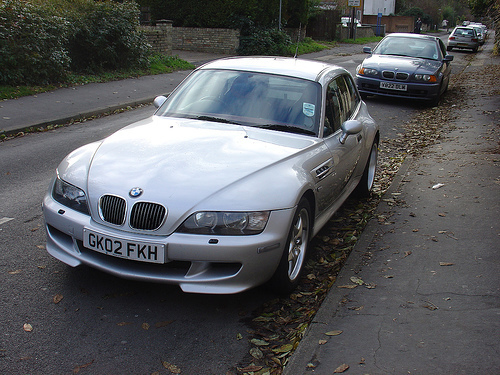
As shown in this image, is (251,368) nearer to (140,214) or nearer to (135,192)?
(140,214)

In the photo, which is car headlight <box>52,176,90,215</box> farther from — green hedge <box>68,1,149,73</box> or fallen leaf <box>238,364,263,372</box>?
green hedge <box>68,1,149,73</box>

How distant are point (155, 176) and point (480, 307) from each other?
247cm

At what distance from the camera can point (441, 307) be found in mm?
3881

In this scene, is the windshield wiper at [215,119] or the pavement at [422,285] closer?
the pavement at [422,285]

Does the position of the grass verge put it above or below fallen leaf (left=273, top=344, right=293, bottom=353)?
above

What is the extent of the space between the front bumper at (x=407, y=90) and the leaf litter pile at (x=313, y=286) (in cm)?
456

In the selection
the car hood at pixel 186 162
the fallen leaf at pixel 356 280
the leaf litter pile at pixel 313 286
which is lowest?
the leaf litter pile at pixel 313 286

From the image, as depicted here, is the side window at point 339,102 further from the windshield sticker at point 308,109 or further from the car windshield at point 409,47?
the car windshield at point 409,47

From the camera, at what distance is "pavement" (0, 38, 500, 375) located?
3223 mm

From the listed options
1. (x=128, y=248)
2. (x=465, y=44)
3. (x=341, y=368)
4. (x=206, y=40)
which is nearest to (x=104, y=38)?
(x=206, y=40)

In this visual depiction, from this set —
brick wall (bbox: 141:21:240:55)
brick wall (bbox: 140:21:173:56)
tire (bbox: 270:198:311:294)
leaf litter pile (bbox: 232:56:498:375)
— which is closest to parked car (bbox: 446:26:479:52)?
brick wall (bbox: 141:21:240:55)

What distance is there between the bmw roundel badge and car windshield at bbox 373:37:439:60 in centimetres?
1272

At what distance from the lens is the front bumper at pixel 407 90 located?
13.6 metres

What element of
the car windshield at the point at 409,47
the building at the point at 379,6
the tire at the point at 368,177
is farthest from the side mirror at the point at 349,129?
the building at the point at 379,6
